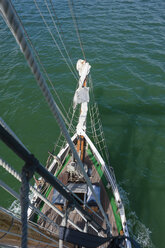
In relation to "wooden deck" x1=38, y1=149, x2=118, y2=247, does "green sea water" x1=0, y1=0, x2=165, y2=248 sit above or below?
above

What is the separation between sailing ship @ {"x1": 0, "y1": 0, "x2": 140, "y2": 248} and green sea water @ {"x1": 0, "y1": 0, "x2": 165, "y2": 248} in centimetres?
166

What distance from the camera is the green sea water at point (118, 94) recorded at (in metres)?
9.58

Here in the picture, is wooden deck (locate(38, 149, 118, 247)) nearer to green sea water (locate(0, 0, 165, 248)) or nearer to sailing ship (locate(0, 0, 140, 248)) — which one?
sailing ship (locate(0, 0, 140, 248))

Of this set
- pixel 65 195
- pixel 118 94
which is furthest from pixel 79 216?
pixel 118 94

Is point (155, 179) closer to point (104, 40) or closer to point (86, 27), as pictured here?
point (104, 40)

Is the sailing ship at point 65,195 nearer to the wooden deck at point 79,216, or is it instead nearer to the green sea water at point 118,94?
the wooden deck at point 79,216

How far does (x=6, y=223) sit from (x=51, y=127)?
9.82 meters

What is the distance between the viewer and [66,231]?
3395 mm

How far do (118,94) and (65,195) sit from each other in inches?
487

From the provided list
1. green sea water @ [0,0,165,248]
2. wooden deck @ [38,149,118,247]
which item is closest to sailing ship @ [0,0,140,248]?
wooden deck @ [38,149,118,247]

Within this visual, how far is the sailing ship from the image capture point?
199 centimetres

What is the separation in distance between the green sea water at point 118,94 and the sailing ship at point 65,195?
1657 millimetres

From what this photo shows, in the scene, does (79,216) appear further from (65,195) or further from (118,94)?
(118,94)

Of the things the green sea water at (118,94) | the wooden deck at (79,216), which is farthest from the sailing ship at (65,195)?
the green sea water at (118,94)
